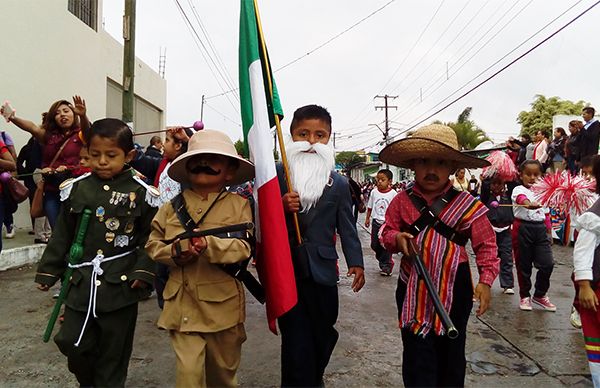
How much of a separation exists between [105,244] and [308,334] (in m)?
1.26

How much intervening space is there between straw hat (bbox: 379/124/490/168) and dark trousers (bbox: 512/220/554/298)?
2843mm

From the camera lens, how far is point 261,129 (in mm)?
2771

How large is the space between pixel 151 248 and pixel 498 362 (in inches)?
109

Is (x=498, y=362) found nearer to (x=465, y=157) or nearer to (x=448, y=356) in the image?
(x=448, y=356)

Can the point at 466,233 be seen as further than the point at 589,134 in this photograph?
No

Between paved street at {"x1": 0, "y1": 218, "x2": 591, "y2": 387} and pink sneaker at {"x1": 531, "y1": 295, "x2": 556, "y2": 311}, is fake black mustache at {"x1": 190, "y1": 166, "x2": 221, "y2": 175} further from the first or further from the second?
pink sneaker at {"x1": 531, "y1": 295, "x2": 556, "y2": 311}

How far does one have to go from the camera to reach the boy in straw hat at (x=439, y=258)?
247cm

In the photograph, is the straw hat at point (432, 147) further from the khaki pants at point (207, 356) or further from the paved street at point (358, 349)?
the paved street at point (358, 349)

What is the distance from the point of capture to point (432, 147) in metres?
2.57

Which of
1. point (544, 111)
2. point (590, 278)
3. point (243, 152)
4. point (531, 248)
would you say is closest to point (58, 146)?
point (243, 152)

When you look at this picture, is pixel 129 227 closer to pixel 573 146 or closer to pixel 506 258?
pixel 506 258

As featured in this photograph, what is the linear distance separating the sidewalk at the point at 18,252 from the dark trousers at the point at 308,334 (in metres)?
5.09

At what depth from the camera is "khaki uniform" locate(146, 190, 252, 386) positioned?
7.54 ft

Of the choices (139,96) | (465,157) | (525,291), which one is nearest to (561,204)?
(525,291)
